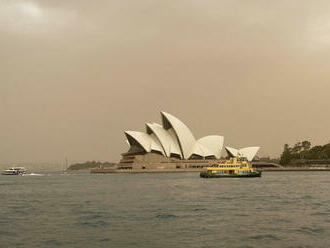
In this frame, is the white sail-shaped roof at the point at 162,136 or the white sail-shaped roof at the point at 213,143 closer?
the white sail-shaped roof at the point at 162,136

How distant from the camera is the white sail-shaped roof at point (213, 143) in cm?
14150

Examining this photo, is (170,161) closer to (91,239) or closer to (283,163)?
(283,163)

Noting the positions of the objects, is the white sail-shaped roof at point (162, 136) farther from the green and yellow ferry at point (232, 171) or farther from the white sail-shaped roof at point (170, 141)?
the green and yellow ferry at point (232, 171)

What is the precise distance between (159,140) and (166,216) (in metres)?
101

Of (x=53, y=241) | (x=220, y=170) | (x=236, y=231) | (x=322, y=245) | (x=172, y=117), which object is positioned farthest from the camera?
(x=172, y=117)

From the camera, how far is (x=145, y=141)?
13412cm

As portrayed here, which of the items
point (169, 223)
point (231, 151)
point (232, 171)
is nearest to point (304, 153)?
point (231, 151)

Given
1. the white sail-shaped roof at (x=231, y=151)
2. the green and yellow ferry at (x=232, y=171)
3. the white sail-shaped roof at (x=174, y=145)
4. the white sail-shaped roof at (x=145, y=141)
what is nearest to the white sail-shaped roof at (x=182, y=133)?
the white sail-shaped roof at (x=174, y=145)

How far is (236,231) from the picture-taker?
24.3 metres

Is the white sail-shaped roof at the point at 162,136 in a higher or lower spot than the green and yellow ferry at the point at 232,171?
higher

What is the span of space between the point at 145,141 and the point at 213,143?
20768mm

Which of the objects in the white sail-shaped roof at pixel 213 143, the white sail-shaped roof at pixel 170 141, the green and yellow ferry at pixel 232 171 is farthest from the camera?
the white sail-shaped roof at pixel 213 143

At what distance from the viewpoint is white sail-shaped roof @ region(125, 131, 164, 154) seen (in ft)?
437

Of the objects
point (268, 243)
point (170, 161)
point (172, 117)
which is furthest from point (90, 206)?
point (170, 161)
